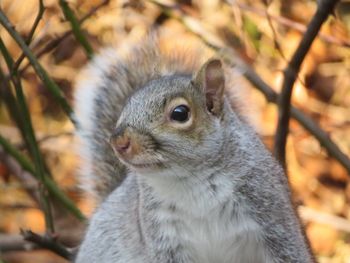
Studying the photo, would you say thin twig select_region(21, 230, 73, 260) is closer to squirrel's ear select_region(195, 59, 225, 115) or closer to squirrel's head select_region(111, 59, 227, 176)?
squirrel's head select_region(111, 59, 227, 176)

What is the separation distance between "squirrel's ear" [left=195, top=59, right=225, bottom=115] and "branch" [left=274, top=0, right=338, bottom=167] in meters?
0.28

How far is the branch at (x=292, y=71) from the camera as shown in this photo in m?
1.92

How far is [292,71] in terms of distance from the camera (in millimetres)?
2055

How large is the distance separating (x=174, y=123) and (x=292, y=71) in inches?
18.0

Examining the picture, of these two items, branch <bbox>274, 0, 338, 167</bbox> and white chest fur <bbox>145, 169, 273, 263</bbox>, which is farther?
branch <bbox>274, 0, 338, 167</bbox>

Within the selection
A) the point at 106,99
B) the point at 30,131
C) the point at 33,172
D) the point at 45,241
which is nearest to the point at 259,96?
the point at 106,99

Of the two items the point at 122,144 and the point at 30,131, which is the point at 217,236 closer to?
the point at 122,144

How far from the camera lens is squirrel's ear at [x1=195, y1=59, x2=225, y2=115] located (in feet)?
5.83

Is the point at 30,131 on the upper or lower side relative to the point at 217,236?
upper

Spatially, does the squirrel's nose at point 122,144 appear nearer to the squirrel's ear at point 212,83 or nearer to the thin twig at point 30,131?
the squirrel's ear at point 212,83

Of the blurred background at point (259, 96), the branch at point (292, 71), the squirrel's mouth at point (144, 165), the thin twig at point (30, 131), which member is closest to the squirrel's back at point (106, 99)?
the thin twig at point (30, 131)

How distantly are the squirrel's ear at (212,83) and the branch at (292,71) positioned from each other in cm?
28

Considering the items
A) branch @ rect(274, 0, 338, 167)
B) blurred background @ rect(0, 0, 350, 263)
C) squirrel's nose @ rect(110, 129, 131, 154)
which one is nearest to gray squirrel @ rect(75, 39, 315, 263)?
squirrel's nose @ rect(110, 129, 131, 154)

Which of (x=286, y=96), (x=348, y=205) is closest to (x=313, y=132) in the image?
(x=286, y=96)
